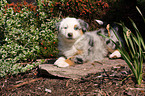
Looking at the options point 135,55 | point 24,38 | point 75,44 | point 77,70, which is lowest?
point 77,70

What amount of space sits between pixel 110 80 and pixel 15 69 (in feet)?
7.78

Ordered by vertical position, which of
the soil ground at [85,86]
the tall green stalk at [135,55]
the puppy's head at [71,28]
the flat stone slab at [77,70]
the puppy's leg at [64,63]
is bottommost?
the soil ground at [85,86]

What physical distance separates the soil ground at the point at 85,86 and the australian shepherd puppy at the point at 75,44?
0.47m

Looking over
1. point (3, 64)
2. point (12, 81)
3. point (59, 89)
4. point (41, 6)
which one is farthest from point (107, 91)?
point (41, 6)

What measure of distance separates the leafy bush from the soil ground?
2.21 ft

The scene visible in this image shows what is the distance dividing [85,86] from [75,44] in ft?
3.37

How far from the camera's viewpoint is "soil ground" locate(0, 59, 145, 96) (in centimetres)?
237

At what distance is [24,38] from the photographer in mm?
4422

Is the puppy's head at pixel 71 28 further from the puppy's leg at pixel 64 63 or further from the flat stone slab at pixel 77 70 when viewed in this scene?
the flat stone slab at pixel 77 70

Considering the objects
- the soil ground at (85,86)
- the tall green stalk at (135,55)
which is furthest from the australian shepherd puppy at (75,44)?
the tall green stalk at (135,55)

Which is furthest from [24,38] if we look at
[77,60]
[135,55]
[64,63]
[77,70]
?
[135,55]

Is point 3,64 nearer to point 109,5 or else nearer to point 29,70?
point 29,70

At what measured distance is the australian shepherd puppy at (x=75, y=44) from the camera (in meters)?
3.18

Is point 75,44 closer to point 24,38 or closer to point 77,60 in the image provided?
point 77,60
